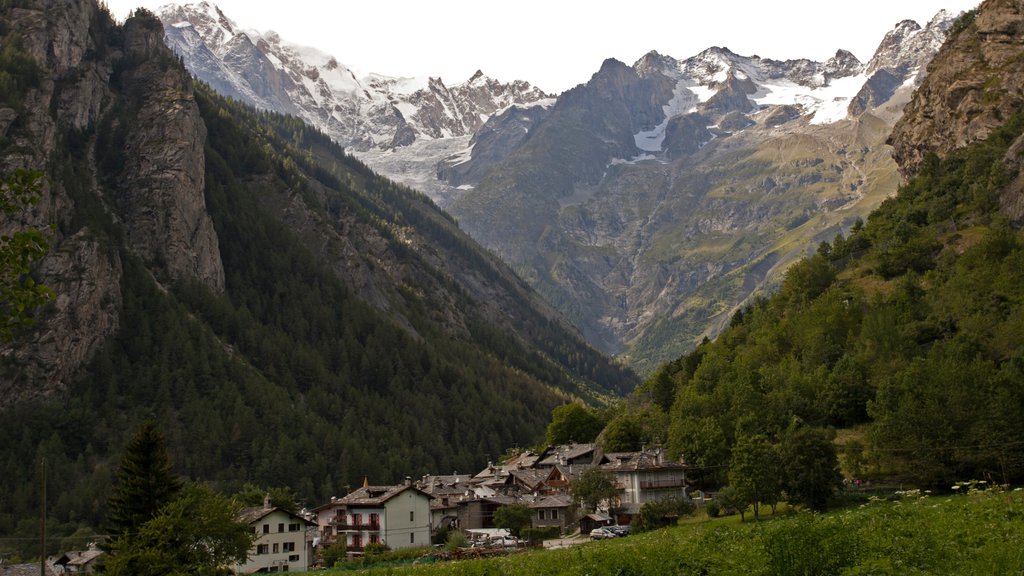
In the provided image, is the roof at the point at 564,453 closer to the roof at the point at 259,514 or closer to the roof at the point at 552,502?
the roof at the point at 552,502

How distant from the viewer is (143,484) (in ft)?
238

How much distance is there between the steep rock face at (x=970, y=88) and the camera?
152 meters

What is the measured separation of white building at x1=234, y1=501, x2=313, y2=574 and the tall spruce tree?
26.6 meters

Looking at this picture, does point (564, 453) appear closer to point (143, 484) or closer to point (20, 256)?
point (143, 484)

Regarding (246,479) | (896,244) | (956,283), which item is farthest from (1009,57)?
(246,479)

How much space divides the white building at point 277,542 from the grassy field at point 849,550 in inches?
2167

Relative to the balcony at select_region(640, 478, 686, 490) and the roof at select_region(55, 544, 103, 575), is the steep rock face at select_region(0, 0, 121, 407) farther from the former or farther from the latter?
the balcony at select_region(640, 478, 686, 490)

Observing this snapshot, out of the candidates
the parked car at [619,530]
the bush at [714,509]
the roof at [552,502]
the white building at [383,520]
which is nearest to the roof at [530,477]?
the roof at [552,502]

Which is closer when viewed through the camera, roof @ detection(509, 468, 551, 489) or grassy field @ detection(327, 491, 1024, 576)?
grassy field @ detection(327, 491, 1024, 576)

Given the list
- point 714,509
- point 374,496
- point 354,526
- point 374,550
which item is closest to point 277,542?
point 374,550

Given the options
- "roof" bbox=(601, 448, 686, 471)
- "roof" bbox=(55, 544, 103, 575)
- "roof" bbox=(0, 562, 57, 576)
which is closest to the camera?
"roof" bbox=(0, 562, 57, 576)

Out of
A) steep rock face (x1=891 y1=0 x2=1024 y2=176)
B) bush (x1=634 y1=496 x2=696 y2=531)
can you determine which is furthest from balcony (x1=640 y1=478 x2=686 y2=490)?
steep rock face (x1=891 y1=0 x2=1024 y2=176)

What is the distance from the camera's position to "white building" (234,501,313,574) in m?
100

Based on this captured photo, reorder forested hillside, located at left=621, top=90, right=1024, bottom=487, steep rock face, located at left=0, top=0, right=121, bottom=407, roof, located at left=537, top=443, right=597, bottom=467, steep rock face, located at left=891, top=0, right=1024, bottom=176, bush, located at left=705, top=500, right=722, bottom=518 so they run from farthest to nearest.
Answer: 1. steep rock face, located at left=0, top=0, right=121, bottom=407
2. steep rock face, located at left=891, top=0, right=1024, bottom=176
3. roof, located at left=537, top=443, right=597, bottom=467
4. bush, located at left=705, top=500, right=722, bottom=518
5. forested hillside, located at left=621, top=90, right=1024, bottom=487
